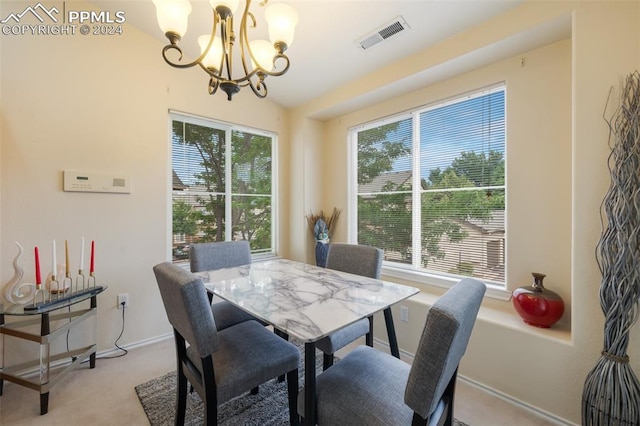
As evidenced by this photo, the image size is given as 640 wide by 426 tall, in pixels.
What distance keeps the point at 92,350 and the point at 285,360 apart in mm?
1871

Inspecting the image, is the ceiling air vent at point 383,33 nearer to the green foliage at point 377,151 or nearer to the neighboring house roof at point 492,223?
the green foliage at point 377,151

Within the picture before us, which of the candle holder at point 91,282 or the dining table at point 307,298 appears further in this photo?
the candle holder at point 91,282

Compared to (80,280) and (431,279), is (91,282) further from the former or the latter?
(431,279)

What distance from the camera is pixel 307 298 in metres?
1.48

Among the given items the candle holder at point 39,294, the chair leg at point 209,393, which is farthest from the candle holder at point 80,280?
the chair leg at point 209,393

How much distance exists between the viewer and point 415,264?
2.90 meters

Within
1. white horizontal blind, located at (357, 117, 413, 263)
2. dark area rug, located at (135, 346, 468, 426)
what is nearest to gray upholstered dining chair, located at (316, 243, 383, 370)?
dark area rug, located at (135, 346, 468, 426)

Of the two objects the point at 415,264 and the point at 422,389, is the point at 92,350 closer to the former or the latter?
the point at 422,389

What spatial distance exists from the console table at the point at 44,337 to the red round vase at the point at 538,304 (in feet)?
10.7

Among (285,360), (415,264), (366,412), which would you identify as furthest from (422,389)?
(415,264)

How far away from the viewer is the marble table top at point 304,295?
1.16 meters

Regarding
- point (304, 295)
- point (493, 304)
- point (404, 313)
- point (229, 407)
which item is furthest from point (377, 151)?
point (229, 407)

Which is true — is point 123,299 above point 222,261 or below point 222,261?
below

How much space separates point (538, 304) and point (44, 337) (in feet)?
11.0
